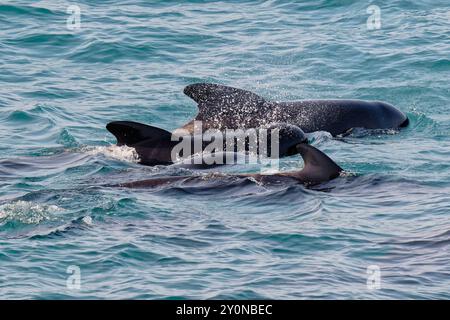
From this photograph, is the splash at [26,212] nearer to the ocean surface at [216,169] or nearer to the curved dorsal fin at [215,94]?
the ocean surface at [216,169]

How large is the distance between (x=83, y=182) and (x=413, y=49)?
11905 mm

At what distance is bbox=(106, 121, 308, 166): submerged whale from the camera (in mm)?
16281

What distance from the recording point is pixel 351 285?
10977mm

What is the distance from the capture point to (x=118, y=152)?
16.8 m

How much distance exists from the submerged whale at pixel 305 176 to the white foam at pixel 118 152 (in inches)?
60.7

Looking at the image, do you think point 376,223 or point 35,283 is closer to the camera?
point 35,283

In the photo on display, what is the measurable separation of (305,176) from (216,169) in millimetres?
1580

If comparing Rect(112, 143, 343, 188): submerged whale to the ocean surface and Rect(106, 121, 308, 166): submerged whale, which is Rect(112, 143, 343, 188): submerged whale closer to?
the ocean surface

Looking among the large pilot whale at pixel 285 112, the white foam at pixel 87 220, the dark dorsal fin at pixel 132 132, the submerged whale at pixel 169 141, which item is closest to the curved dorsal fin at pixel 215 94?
the large pilot whale at pixel 285 112

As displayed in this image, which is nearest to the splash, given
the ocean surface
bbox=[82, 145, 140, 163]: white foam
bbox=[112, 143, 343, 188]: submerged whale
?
the ocean surface

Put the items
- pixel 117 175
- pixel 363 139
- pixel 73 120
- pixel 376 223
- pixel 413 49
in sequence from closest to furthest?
pixel 376 223 → pixel 117 175 → pixel 363 139 → pixel 73 120 → pixel 413 49

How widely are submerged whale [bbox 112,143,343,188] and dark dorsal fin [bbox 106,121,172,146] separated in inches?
62.4
